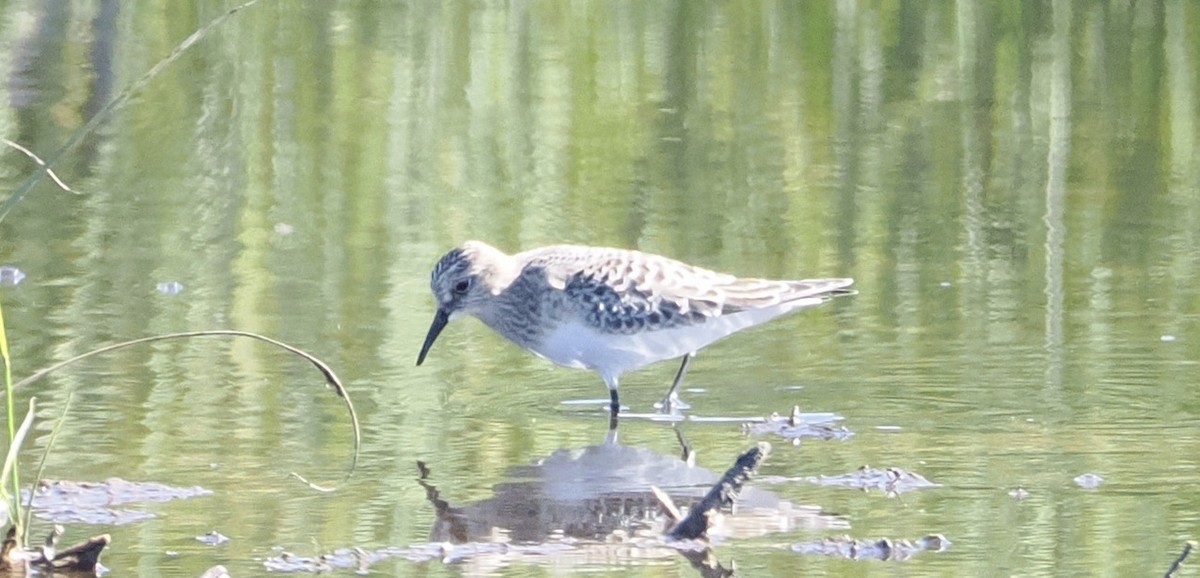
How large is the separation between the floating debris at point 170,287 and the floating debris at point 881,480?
3.72 meters

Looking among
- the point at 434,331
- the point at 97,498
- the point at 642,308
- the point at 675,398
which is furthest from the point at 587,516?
the point at 434,331

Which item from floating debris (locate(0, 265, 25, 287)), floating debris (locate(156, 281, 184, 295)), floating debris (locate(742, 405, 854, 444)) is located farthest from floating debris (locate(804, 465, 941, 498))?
floating debris (locate(0, 265, 25, 287))

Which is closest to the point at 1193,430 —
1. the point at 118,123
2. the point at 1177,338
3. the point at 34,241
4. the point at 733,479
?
the point at 1177,338

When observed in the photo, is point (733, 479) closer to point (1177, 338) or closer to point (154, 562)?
point (154, 562)

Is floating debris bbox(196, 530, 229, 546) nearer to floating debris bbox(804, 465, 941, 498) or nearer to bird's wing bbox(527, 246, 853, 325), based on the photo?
floating debris bbox(804, 465, 941, 498)

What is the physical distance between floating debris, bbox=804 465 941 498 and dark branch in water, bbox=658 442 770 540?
2.51 feet

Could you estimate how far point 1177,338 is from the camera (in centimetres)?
759

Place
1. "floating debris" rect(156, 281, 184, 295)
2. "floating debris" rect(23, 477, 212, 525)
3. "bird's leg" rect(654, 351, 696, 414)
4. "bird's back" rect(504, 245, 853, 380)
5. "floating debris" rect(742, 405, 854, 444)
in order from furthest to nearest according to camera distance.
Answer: "floating debris" rect(156, 281, 184, 295) < "bird's back" rect(504, 245, 853, 380) < "bird's leg" rect(654, 351, 696, 414) < "floating debris" rect(742, 405, 854, 444) < "floating debris" rect(23, 477, 212, 525)

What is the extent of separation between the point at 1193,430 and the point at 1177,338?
4.21 feet

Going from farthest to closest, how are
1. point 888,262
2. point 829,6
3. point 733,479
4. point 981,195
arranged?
point 829,6
point 981,195
point 888,262
point 733,479

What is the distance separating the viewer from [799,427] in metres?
6.49

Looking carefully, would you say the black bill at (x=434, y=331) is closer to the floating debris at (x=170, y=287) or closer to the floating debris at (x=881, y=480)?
the floating debris at (x=170, y=287)

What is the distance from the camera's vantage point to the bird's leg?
6.96 meters

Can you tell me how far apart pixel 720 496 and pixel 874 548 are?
390 millimetres
